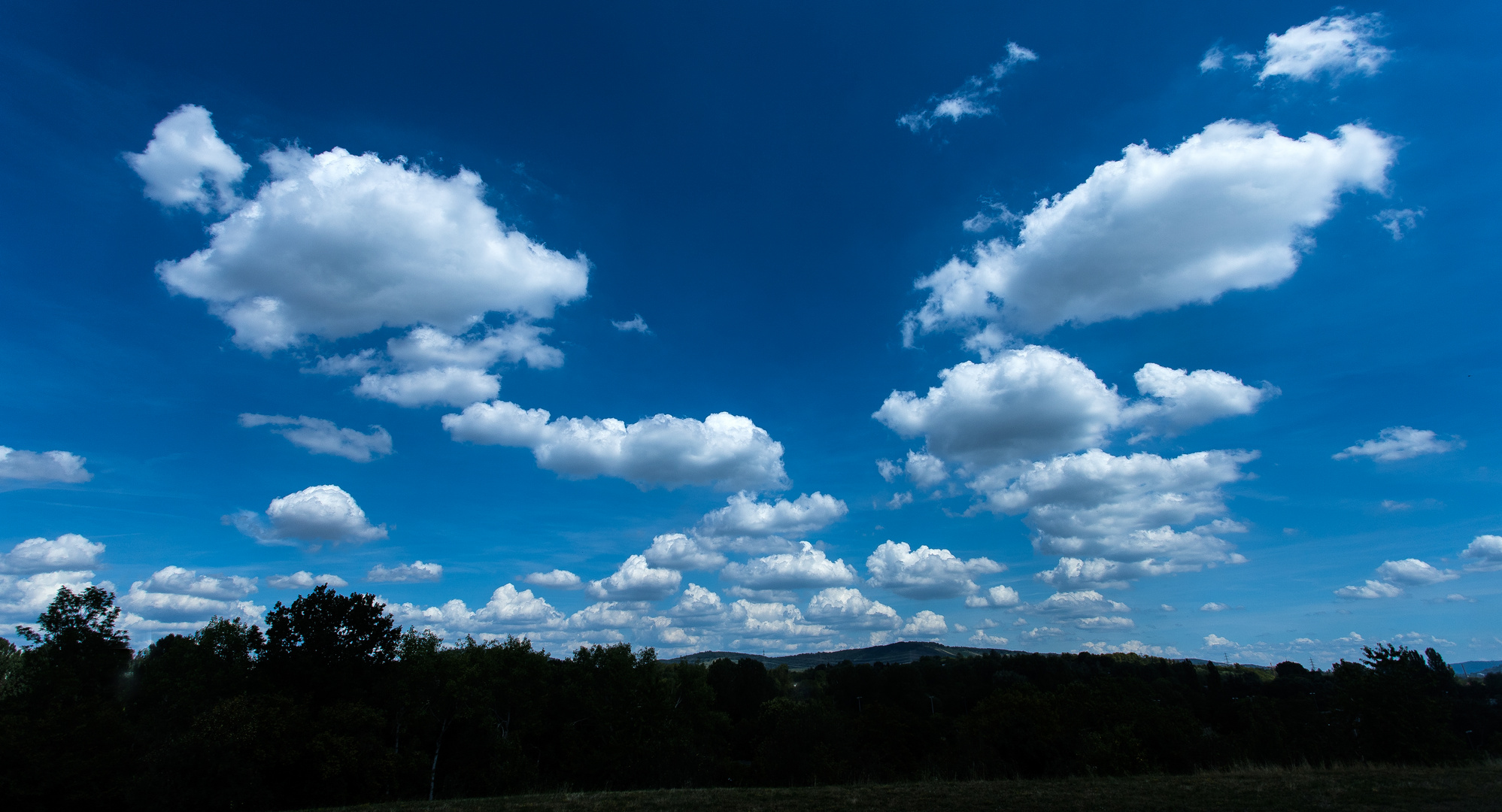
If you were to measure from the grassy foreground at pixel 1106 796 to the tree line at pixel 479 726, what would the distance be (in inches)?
264

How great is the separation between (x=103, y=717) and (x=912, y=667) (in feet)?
415

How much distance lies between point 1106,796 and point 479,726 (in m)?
56.4

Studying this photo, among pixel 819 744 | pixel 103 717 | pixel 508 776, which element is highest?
pixel 103 717

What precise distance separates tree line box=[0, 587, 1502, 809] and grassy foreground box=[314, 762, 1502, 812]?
670cm

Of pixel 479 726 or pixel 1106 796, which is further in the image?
pixel 479 726

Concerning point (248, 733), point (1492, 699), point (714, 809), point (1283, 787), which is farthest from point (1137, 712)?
point (1492, 699)

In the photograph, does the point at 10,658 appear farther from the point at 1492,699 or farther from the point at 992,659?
the point at 1492,699

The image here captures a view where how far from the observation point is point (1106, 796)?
61.9 ft

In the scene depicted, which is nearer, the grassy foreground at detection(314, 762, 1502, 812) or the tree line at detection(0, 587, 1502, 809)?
the grassy foreground at detection(314, 762, 1502, 812)

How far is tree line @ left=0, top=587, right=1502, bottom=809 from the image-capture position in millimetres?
35312

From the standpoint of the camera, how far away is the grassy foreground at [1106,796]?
16844 mm

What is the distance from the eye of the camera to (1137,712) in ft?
178

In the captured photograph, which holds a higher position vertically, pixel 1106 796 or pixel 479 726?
pixel 1106 796

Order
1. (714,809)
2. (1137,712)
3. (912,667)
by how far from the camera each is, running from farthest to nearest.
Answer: (912,667)
(1137,712)
(714,809)
